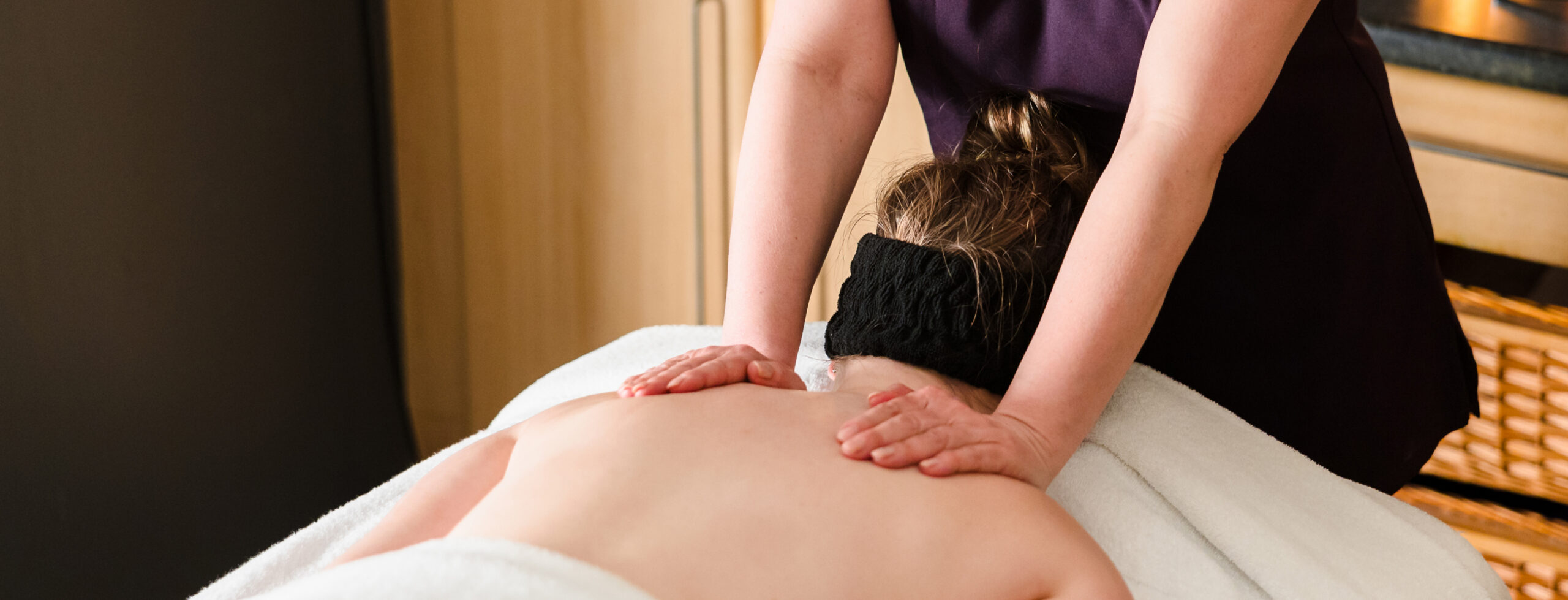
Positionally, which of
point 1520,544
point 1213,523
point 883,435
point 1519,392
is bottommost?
point 1520,544

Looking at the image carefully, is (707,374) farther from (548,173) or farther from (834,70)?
(548,173)

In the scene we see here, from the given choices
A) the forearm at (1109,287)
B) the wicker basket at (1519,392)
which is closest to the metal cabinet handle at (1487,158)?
the wicker basket at (1519,392)

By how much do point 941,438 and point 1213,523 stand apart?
25 centimetres

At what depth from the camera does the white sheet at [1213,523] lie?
789 mm

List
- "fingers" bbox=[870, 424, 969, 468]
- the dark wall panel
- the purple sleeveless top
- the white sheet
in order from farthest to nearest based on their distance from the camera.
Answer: the dark wall panel < the purple sleeveless top < the white sheet < "fingers" bbox=[870, 424, 969, 468]

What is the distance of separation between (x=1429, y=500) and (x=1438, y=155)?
1.66ft

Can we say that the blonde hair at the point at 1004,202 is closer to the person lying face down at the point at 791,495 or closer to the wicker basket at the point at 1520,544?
the person lying face down at the point at 791,495

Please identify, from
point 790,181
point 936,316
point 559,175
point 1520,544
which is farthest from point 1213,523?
point 559,175

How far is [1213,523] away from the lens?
805mm

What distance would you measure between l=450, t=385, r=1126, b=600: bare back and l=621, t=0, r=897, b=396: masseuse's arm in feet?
0.91

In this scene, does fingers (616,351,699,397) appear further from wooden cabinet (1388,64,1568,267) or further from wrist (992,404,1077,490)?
wooden cabinet (1388,64,1568,267)

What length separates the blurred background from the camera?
53.7 inches

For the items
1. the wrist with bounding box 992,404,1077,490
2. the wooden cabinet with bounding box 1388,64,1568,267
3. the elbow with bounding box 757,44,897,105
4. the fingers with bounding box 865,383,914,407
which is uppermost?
the elbow with bounding box 757,44,897,105

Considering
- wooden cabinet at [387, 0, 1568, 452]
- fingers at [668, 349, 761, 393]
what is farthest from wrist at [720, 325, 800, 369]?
wooden cabinet at [387, 0, 1568, 452]
